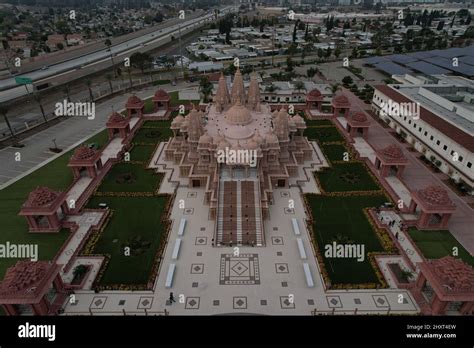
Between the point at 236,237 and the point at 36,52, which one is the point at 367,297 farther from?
the point at 36,52

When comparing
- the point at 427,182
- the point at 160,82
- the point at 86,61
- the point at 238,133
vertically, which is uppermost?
the point at 86,61

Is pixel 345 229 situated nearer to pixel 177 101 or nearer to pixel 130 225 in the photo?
pixel 130 225

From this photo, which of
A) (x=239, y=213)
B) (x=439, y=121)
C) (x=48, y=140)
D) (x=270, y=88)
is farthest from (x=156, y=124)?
(x=439, y=121)

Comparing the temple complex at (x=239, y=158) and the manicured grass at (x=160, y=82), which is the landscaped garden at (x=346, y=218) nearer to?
the temple complex at (x=239, y=158)

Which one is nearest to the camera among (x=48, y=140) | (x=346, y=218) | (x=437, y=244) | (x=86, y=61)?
(x=437, y=244)

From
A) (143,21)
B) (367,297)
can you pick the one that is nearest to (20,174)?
(367,297)

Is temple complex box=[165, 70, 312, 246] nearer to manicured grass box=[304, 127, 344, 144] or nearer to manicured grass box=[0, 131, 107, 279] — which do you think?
manicured grass box=[304, 127, 344, 144]
